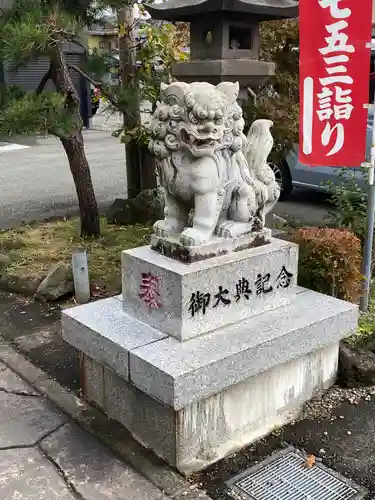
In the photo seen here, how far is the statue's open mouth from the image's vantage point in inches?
125

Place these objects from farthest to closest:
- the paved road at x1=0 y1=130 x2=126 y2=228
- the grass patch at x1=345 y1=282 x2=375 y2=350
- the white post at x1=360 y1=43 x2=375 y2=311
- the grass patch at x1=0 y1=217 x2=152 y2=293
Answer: the paved road at x1=0 y1=130 x2=126 y2=228
the grass patch at x1=0 y1=217 x2=152 y2=293
the white post at x1=360 y1=43 x2=375 y2=311
the grass patch at x1=345 y1=282 x2=375 y2=350

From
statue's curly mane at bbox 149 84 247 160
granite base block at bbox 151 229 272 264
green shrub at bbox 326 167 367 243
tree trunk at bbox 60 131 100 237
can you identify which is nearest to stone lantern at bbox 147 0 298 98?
green shrub at bbox 326 167 367 243

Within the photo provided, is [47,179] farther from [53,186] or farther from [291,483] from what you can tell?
[291,483]

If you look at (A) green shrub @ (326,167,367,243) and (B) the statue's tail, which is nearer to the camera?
(B) the statue's tail

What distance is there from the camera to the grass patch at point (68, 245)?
5766 millimetres

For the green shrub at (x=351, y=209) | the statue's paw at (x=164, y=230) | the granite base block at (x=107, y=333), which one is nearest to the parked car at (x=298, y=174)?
the green shrub at (x=351, y=209)

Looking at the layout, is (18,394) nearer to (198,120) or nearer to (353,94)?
(198,120)

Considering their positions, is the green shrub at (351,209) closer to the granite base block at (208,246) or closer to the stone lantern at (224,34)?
the stone lantern at (224,34)

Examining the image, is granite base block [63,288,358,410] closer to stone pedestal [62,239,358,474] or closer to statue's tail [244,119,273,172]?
stone pedestal [62,239,358,474]

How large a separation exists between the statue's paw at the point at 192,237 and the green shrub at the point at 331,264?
1540mm

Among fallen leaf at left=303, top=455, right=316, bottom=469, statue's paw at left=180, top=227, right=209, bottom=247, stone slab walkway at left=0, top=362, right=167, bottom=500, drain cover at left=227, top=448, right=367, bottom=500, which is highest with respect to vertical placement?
statue's paw at left=180, top=227, right=209, bottom=247

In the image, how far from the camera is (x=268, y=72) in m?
5.45

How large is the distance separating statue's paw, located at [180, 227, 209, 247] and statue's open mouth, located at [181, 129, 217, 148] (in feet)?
1.65

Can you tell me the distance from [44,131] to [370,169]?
288 cm
